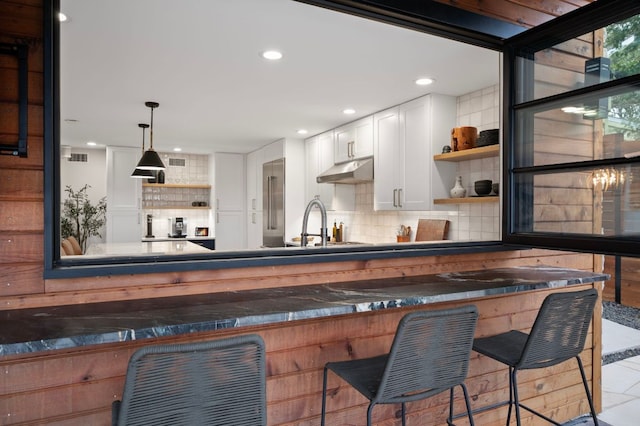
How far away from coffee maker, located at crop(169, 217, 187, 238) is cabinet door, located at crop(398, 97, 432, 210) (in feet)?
14.8

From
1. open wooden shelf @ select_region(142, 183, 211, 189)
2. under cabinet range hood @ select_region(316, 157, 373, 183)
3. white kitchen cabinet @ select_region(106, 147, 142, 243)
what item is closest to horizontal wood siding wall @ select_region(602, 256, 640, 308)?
under cabinet range hood @ select_region(316, 157, 373, 183)

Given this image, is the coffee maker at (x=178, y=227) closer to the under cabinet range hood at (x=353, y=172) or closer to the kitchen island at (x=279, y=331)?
the under cabinet range hood at (x=353, y=172)

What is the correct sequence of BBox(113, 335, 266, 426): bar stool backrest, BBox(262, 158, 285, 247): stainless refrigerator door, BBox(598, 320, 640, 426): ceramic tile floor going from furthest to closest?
BBox(262, 158, 285, 247): stainless refrigerator door → BBox(598, 320, 640, 426): ceramic tile floor → BBox(113, 335, 266, 426): bar stool backrest

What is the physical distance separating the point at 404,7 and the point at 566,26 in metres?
0.76

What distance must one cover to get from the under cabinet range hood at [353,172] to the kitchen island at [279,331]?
2.23 metres

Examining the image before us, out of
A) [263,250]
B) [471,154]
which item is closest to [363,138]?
[471,154]

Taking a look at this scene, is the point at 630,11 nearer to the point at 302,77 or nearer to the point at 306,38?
the point at 306,38

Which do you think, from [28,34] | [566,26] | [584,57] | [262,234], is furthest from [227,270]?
[262,234]

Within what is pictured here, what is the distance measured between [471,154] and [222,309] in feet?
8.12

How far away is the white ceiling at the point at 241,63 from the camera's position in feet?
7.63

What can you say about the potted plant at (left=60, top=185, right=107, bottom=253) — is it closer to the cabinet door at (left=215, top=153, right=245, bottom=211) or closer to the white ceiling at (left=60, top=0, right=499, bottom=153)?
the cabinet door at (left=215, top=153, right=245, bottom=211)

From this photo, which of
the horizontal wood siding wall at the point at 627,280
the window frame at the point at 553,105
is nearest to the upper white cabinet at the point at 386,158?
the window frame at the point at 553,105

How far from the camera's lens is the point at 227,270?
174 cm

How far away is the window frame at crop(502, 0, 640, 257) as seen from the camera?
72.2 inches
